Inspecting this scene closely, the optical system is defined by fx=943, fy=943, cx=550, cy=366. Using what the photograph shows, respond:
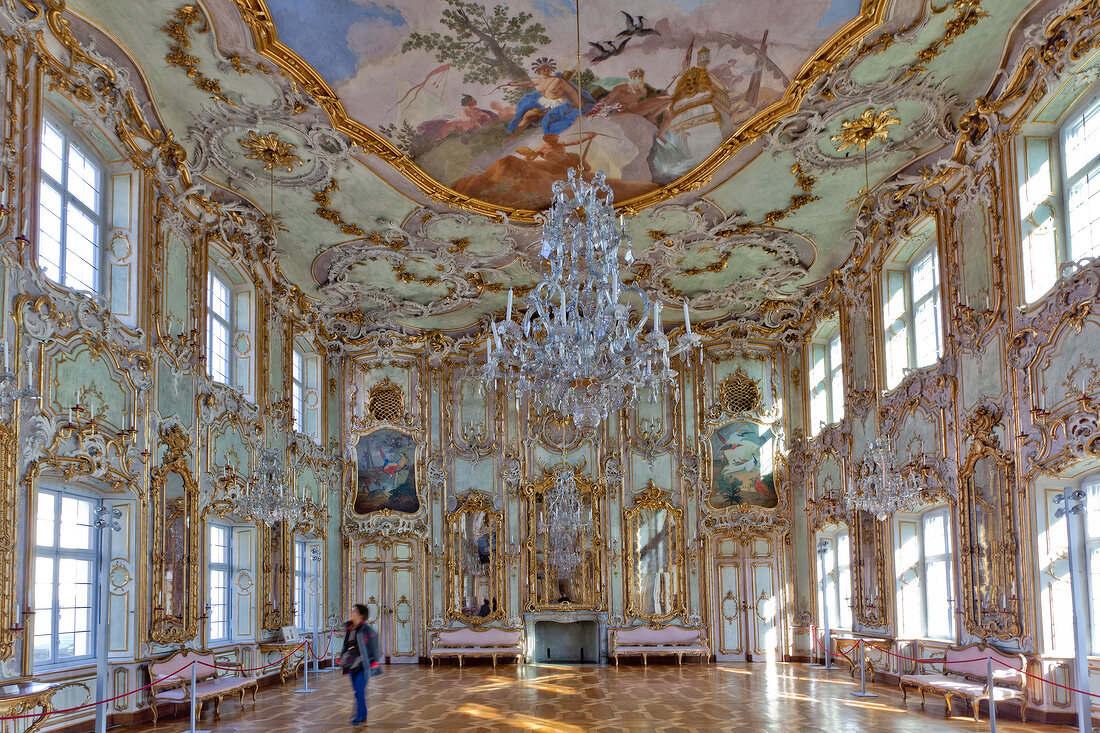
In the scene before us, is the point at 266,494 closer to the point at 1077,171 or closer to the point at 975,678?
the point at 975,678

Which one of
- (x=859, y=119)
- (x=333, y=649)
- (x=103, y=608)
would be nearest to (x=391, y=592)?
(x=333, y=649)

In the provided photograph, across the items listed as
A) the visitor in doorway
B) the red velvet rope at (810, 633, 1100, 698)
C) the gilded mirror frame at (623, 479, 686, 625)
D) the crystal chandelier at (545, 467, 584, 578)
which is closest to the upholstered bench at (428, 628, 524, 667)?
the crystal chandelier at (545, 467, 584, 578)

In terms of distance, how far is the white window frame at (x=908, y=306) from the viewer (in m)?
13.9

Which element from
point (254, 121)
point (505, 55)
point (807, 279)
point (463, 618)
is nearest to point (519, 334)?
point (505, 55)

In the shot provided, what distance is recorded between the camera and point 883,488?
1313 centimetres

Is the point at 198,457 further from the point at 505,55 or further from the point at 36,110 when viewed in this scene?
the point at 505,55

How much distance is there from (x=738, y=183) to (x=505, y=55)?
491cm

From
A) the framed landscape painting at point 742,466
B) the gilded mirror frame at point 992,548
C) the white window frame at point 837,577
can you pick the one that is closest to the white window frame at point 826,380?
the framed landscape painting at point 742,466

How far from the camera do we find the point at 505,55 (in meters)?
10.9

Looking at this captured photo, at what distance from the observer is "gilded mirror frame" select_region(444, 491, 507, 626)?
20.2 meters

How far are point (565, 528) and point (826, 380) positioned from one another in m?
6.34

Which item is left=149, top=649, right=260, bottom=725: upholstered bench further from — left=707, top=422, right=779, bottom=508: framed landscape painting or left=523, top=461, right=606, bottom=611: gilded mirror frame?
left=707, top=422, right=779, bottom=508: framed landscape painting

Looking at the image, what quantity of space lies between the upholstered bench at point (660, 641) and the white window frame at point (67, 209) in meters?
12.6

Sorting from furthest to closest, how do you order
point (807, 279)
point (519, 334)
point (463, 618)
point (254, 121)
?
point (463, 618)
point (807, 279)
point (254, 121)
point (519, 334)
